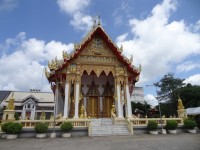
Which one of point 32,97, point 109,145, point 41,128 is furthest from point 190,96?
point 109,145

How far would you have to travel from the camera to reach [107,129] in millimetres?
12469

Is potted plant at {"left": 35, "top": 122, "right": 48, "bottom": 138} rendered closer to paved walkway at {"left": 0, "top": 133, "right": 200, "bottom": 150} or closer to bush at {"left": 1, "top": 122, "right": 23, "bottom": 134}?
bush at {"left": 1, "top": 122, "right": 23, "bottom": 134}

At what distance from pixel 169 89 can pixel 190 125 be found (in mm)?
29337

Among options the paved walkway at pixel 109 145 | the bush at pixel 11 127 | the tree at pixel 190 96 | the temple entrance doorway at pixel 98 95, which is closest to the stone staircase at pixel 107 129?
the temple entrance doorway at pixel 98 95

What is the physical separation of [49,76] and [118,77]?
6.45 m

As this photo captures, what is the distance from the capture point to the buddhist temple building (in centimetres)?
1508

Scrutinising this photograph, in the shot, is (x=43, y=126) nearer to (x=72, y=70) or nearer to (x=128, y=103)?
(x=72, y=70)

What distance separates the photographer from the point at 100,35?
1656 cm

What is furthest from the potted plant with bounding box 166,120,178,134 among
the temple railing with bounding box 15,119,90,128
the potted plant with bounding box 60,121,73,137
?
the potted plant with bounding box 60,121,73,137

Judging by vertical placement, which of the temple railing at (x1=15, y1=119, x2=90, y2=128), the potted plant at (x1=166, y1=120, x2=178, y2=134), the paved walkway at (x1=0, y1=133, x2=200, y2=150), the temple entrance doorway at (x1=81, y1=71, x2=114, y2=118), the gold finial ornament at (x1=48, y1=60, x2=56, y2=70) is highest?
the gold finial ornament at (x1=48, y1=60, x2=56, y2=70)

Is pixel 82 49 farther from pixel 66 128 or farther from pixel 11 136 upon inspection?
pixel 11 136

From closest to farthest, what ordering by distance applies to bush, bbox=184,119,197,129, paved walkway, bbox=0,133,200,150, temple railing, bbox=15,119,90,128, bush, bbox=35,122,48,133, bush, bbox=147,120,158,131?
paved walkway, bbox=0,133,200,150, bush, bbox=35,122,48,133, temple railing, bbox=15,119,90,128, bush, bbox=147,120,158,131, bush, bbox=184,119,197,129

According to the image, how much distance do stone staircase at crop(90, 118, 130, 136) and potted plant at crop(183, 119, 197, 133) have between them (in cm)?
460

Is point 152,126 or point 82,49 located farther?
point 82,49
